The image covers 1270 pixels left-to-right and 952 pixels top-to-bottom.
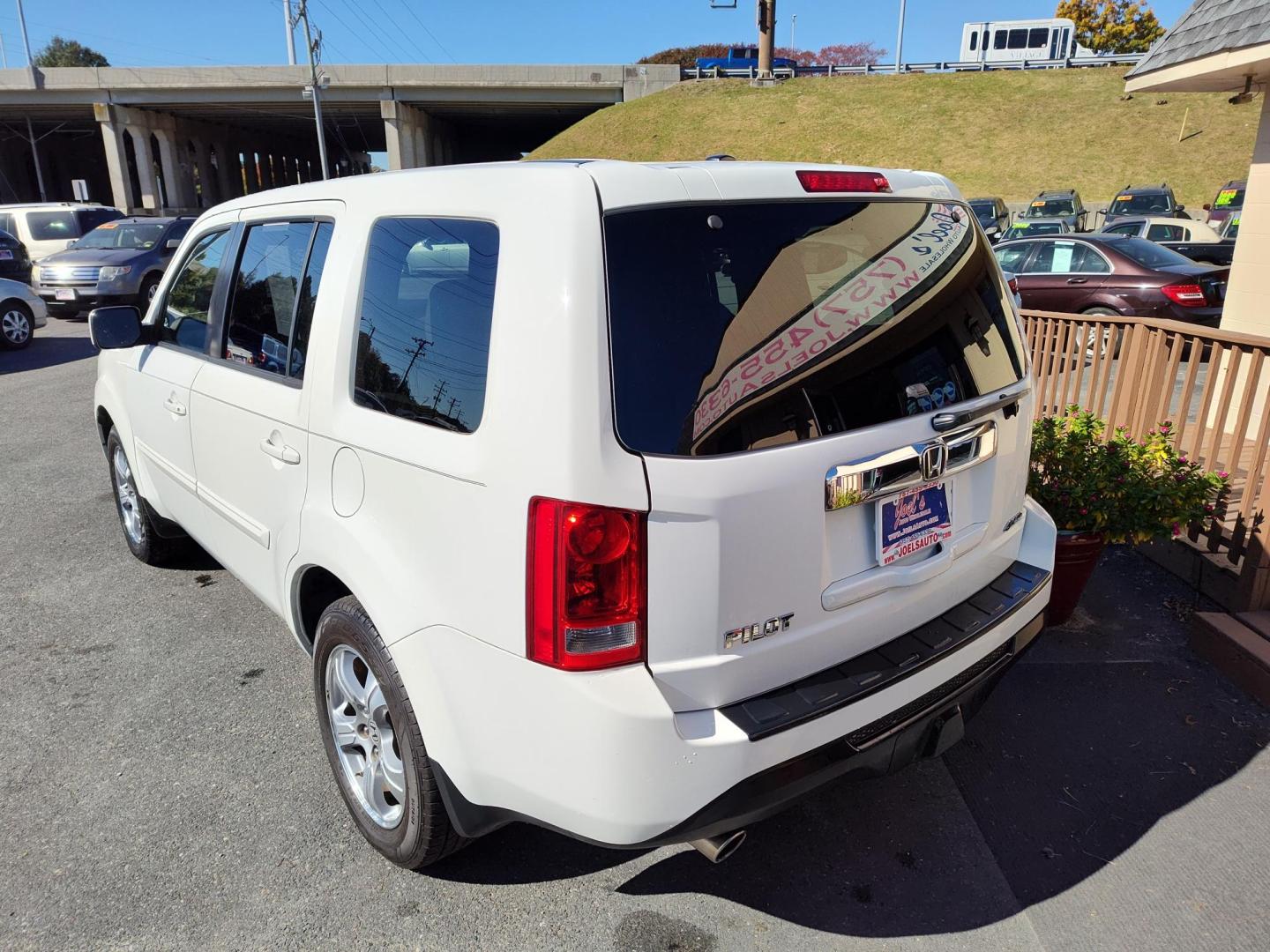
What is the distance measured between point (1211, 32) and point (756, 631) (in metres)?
6.85

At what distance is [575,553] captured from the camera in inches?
73.2

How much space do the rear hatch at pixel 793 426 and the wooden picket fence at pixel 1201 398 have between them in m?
2.10

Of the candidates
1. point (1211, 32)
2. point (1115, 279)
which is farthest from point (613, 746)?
point (1115, 279)

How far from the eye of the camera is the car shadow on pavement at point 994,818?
8.25 ft

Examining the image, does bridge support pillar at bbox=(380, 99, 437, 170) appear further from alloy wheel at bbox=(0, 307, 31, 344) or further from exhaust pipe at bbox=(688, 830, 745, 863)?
exhaust pipe at bbox=(688, 830, 745, 863)

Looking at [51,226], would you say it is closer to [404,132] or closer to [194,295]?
[194,295]

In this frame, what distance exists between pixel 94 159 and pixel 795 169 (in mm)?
85087

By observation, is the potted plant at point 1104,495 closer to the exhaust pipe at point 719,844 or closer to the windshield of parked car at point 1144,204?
the exhaust pipe at point 719,844

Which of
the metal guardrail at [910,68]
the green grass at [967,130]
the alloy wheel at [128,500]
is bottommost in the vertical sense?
the alloy wheel at [128,500]

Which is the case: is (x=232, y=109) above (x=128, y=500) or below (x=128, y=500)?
above

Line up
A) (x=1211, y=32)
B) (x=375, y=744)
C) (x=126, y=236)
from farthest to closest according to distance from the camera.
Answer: (x=126, y=236) < (x=1211, y=32) < (x=375, y=744)

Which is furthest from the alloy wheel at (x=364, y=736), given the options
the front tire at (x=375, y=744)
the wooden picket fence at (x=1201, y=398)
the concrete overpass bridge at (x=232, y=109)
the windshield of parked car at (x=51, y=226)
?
the concrete overpass bridge at (x=232, y=109)

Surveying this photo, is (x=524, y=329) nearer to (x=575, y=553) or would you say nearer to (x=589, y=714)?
(x=575, y=553)

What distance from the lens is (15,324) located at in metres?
13.0
